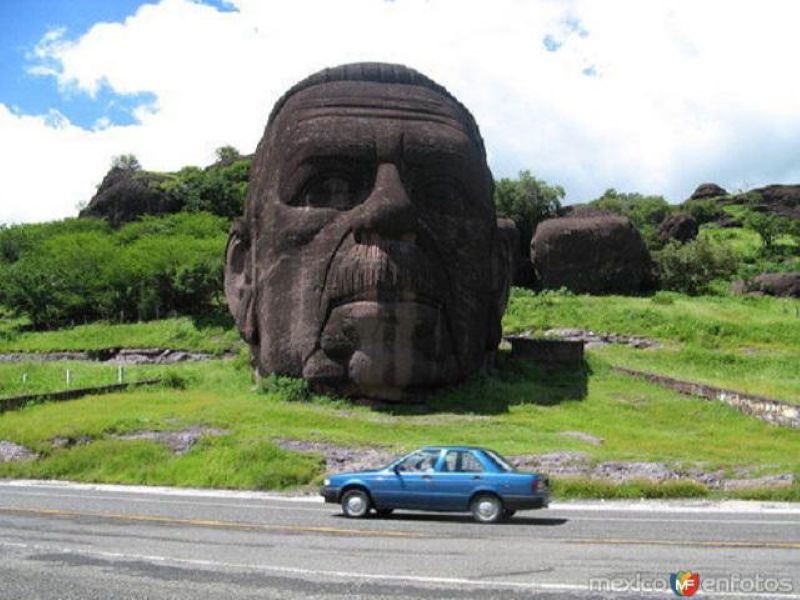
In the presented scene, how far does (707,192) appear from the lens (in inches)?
4500

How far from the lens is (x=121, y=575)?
27.3ft

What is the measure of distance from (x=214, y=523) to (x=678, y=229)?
2305 inches

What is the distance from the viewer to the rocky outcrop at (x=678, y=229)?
2596 inches

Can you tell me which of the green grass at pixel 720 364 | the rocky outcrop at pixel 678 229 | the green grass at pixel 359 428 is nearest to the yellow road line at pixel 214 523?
the green grass at pixel 359 428

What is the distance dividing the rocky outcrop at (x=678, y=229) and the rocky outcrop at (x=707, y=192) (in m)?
48.4

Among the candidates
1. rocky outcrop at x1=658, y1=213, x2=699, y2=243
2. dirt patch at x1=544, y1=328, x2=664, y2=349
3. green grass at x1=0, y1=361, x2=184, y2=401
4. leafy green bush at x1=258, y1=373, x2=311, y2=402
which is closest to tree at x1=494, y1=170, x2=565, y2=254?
rocky outcrop at x1=658, y1=213, x2=699, y2=243

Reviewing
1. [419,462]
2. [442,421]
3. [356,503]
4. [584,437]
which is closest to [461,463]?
[419,462]

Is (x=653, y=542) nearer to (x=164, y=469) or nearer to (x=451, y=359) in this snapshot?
(x=164, y=469)

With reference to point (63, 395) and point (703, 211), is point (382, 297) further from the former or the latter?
point (703, 211)

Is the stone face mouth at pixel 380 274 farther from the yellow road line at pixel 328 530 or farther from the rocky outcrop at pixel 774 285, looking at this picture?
the rocky outcrop at pixel 774 285

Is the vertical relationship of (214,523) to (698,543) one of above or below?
below

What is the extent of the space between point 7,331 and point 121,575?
43504 mm

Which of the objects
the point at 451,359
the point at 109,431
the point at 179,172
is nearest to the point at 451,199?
the point at 451,359

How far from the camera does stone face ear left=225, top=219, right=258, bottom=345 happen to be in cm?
2564
